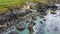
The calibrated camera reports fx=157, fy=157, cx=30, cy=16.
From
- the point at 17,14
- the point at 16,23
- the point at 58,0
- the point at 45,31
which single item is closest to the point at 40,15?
the point at 17,14

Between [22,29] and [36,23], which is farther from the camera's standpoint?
[36,23]

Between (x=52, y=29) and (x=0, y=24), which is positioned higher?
(x=0, y=24)

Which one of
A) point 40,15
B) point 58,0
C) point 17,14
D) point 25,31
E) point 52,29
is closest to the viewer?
point 25,31

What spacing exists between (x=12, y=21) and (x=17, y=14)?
7428mm

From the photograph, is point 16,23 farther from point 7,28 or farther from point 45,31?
point 45,31

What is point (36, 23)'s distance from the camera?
174 feet

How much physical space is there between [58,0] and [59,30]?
6324cm

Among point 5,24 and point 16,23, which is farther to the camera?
point 16,23

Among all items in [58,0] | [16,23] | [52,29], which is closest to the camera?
[52,29]

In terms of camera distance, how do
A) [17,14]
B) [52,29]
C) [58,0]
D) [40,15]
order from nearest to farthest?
1. [52,29]
2. [17,14]
3. [40,15]
4. [58,0]

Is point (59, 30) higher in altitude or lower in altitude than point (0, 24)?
lower

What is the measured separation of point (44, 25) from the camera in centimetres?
5162

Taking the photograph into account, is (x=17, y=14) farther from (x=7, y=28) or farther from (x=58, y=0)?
(x=58, y=0)

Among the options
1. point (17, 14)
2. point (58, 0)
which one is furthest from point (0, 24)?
point (58, 0)
